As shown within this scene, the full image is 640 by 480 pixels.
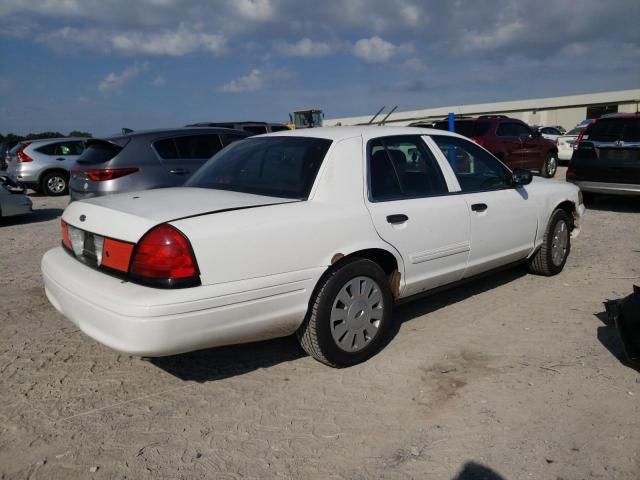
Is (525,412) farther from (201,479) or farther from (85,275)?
(85,275)

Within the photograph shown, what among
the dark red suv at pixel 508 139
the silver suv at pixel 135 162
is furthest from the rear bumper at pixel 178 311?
the dark red suv at pixel 508 139

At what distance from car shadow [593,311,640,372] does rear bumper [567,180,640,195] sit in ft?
17.7

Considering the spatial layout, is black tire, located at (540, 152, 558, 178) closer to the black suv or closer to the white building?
the black suv

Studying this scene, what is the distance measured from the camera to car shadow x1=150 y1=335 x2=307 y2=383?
3.61 meters

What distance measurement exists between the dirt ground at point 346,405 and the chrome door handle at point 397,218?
0.92 metres

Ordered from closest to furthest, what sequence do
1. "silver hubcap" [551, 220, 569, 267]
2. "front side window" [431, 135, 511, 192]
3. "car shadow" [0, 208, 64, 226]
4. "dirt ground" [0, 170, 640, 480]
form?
"dirt ground" [0, 170, 640, 480] < "front side window" [431, 135, 511, 192] < "silver hubcap" [551, 220, 569, 267] < "car shadow" [0, 208, 64, 226]

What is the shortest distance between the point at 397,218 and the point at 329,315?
837 millimetres

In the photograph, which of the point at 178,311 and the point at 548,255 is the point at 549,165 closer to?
the point at 548,255

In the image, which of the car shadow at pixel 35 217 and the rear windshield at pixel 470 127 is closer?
the car shadow at pixel 35 217

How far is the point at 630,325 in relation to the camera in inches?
140

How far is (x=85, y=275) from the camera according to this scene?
10.6 feet

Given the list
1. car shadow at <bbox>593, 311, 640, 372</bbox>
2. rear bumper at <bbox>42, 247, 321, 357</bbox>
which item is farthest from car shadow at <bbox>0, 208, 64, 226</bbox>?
car shadow at <bbox>593, 311, 640, 372</bbox>

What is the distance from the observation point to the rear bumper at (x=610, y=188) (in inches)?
353

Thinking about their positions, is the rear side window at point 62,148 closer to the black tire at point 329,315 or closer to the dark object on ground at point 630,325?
the black tire at point 329,315
